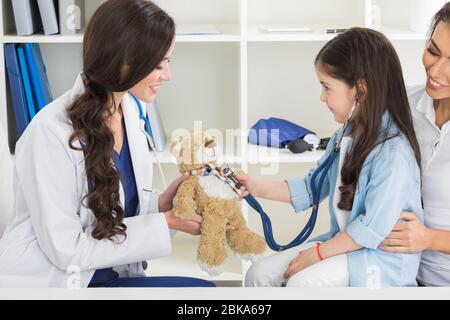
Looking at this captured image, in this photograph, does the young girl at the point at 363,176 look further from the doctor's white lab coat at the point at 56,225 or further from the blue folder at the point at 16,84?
the blue folder at the point at 16,84

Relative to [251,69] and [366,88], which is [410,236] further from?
[251,69]

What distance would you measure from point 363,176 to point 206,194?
295mm

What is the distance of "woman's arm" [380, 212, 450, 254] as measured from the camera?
4.08 feet

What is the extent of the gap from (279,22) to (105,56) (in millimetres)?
1400

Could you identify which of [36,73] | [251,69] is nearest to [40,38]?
[36,73]

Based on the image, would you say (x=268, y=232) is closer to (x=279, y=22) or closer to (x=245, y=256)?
(x=245, y=256)

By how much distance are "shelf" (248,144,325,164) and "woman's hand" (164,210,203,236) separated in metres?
0.88

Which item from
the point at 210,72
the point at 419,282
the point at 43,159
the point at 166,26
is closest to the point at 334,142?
the point at 419,282

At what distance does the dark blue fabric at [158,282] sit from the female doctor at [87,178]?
10 cm

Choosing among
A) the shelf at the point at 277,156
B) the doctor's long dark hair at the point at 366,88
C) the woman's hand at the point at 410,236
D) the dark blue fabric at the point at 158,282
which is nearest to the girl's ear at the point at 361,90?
the doctor's long dark hair at the point at 366,88

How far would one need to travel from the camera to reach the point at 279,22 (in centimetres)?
255

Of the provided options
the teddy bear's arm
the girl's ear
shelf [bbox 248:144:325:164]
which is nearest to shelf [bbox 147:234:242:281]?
shelf [bbox 248:144:325:164]

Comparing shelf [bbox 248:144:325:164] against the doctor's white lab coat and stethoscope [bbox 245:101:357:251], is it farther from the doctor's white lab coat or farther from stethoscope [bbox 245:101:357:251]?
the doctor's white lab coat

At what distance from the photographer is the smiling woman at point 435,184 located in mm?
1248
